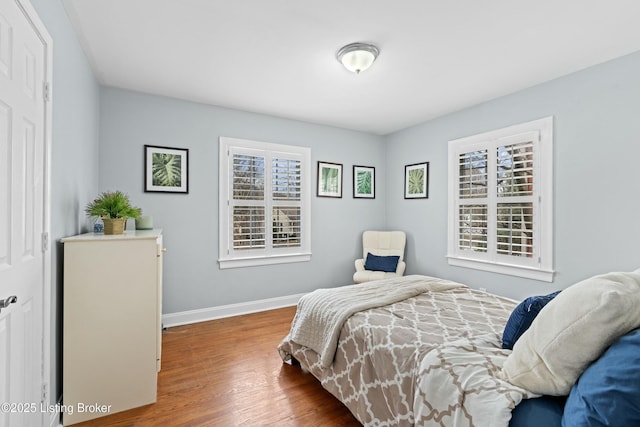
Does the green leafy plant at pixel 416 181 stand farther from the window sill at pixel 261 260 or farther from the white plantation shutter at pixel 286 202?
the window sill at pixel 261 260

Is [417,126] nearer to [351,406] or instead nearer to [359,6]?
[359,6]

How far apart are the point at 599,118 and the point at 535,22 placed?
1271 mm

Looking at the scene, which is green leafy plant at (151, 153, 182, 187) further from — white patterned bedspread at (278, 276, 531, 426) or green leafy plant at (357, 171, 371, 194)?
green leafy plant at (357, 171, 371, 194)

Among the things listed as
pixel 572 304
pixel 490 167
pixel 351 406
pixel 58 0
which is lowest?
pixel 351 406

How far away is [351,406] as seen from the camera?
1.81 meters

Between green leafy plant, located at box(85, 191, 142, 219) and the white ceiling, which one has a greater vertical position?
the white ceiling

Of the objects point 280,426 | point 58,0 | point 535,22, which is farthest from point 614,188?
point 58,0

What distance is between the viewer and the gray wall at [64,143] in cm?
180

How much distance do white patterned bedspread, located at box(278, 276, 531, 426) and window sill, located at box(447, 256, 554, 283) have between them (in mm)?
1117

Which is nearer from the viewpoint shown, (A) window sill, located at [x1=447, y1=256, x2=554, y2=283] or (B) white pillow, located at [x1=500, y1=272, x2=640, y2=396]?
(B) white pillow, located at [x1=500, y1=272, x2=640, y2=396]

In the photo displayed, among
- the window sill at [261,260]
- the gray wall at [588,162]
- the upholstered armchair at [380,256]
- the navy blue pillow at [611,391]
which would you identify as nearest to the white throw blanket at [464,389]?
the navy blue pillow at [611,391]

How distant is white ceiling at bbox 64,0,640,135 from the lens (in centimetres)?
203

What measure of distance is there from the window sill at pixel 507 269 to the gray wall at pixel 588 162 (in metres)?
0.06

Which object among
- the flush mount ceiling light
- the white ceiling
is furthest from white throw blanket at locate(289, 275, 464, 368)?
the white ceiling
